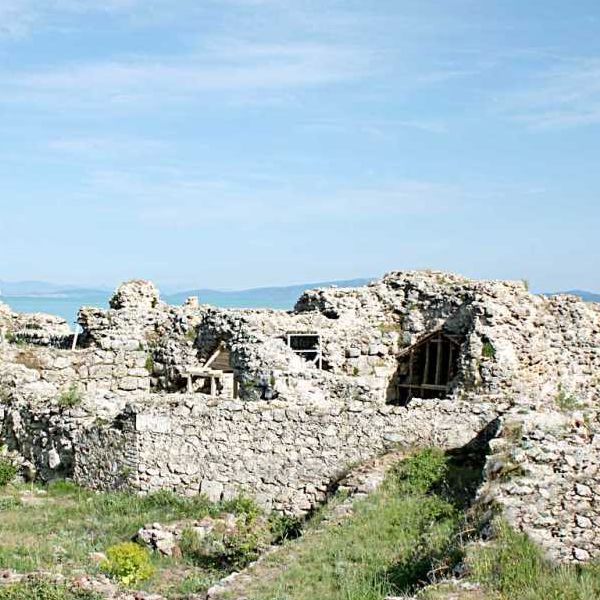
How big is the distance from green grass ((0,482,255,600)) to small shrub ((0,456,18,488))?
446 millimetres

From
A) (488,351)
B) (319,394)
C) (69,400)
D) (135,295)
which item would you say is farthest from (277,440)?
(135,295)

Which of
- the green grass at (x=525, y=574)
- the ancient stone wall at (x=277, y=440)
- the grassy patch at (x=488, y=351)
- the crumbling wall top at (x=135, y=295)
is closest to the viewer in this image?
the green grass at (x=525, y=574)

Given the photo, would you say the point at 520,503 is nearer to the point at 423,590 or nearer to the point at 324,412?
the point at 423,590

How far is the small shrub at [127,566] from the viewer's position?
14.5 metres

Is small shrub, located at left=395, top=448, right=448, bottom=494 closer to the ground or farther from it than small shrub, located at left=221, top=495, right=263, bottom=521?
farther from it

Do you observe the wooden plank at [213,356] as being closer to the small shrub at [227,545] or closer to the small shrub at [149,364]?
the small shrub at [149,364]

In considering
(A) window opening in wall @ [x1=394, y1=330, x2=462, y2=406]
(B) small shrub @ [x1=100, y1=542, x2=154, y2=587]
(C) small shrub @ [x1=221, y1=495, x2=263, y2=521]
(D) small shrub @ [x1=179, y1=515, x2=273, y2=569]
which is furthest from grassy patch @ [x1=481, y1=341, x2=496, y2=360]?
(B) small shrub @ [x1=100, y1=542, x2=154, y2=587]

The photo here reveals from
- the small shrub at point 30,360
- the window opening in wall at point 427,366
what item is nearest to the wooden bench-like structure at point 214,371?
the small shrub at point 30,360

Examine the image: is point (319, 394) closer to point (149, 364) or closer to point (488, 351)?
point (488, 351)

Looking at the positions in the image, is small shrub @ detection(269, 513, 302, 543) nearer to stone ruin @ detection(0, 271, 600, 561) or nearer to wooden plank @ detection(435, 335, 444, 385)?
stone ruin @ detection(0, 271, 600, 561)

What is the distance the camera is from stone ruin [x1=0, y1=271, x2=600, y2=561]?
49.1ft

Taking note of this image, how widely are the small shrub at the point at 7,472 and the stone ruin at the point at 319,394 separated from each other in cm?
30

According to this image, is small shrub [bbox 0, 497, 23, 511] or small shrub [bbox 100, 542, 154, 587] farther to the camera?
small shrub [bbox 0, 497, 23, 511]

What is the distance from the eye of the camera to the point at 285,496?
18.1m
